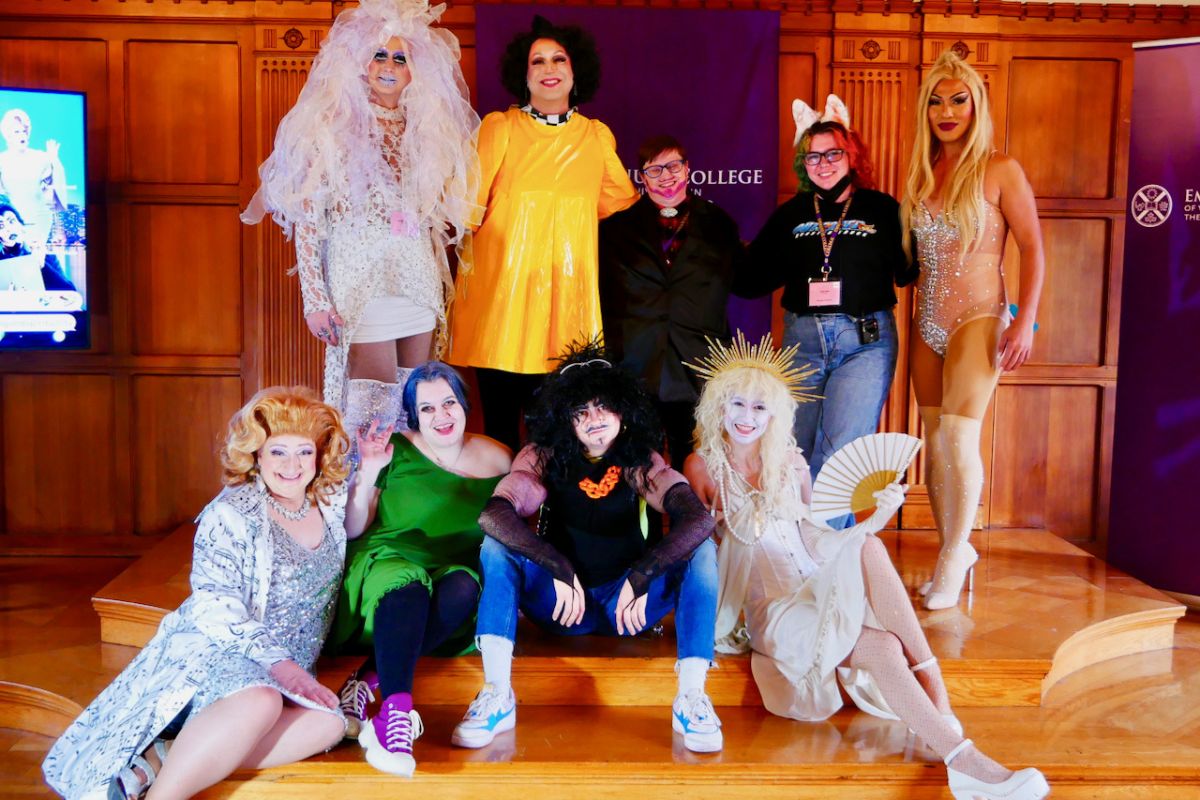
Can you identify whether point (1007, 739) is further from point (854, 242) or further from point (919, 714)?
point (854, 242)

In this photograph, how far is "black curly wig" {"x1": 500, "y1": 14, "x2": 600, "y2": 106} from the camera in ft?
12.8

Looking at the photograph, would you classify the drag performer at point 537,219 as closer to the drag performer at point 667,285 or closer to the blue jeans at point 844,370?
the drag performer at point 667,285

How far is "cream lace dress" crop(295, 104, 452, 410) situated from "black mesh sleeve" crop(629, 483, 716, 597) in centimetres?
117

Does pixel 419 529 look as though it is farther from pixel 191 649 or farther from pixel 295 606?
pixel 191 649

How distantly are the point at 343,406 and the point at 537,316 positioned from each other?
698 mm

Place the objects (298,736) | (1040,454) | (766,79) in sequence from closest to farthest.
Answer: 1. (298,736)
2. (766,79)
3. (1040,454)

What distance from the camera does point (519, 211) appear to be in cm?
388

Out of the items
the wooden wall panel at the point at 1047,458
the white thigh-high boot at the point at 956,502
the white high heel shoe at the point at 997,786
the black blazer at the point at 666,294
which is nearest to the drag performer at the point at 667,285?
the black blazer at the point at 666,294

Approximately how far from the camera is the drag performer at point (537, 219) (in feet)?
12.7

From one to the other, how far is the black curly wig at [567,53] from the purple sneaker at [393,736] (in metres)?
2.06

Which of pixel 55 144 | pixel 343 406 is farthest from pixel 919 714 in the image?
pixel 55 144

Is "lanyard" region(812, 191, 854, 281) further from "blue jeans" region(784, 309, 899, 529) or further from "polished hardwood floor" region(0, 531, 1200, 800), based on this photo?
"polished hardwood floor" region(0, 531, 1200, 800)

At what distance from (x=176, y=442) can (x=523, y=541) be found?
2.51 m

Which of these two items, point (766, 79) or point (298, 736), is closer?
point (298, 736)
